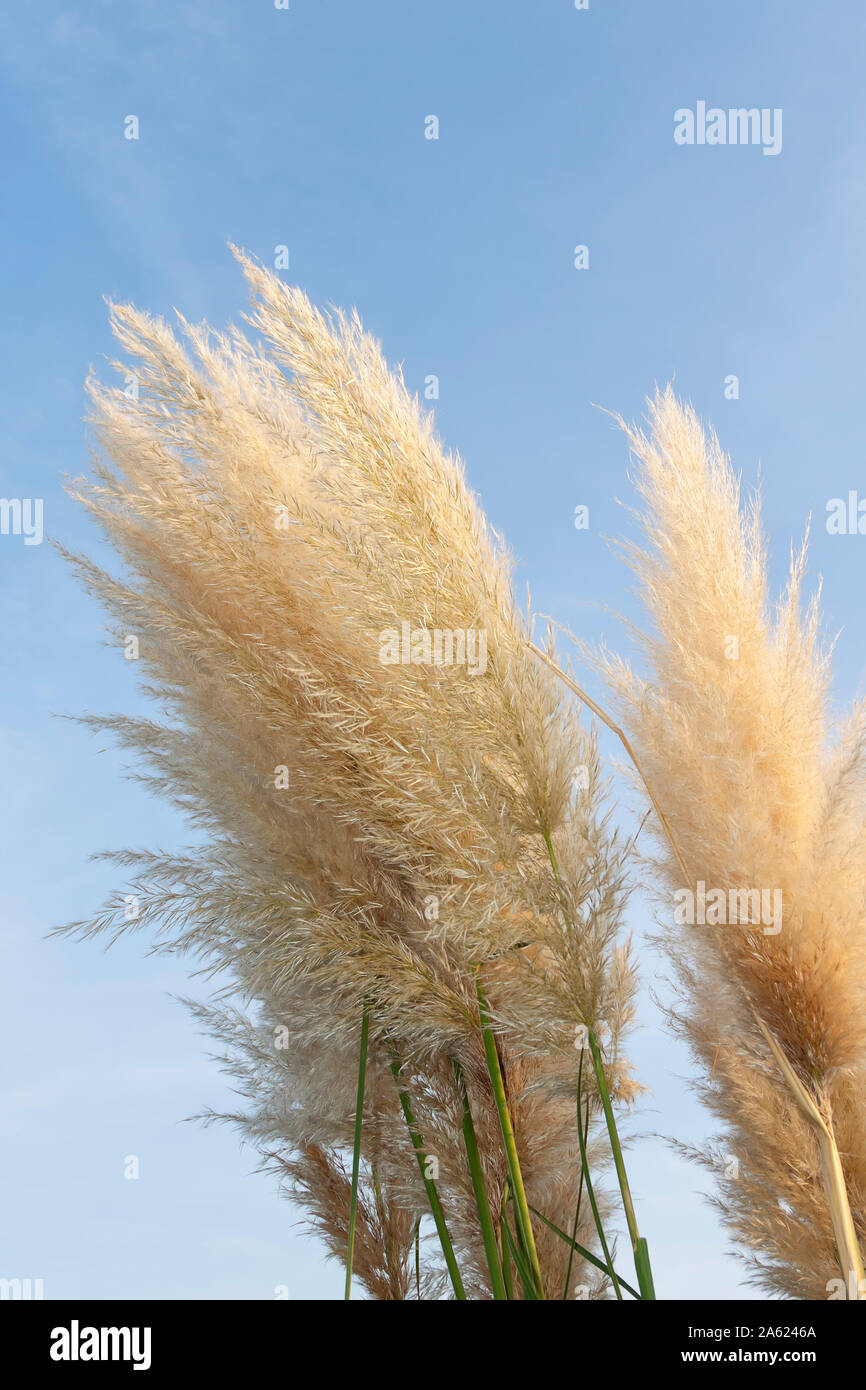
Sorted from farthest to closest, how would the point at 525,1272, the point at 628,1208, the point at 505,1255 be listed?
the point at 505,1255
the point at 525,1272
the point at 628,1208

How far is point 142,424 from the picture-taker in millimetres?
1854

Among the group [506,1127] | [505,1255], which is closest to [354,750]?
[506,1127]

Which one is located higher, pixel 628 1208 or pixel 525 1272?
pixel 628 1208

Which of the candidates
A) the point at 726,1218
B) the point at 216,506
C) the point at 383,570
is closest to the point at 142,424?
the point at 216,506

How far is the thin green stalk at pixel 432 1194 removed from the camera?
1644mm

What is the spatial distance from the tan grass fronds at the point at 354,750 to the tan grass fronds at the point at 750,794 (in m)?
0.23

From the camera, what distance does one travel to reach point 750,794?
171cm

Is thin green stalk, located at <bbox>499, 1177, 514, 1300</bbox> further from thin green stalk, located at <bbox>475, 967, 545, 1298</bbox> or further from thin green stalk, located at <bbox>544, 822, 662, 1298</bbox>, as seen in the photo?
thin green stalk, located at <bbox>544, 822, 662, 1298</bbox>

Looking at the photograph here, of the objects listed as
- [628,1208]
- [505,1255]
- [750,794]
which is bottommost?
[505,1255]

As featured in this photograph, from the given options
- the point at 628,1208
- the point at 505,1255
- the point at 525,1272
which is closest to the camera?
the point at 628,1208

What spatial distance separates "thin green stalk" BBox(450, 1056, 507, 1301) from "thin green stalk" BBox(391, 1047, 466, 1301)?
5 cm

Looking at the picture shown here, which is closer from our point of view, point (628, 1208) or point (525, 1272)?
point (628, 1208)

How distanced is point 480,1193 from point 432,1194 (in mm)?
107

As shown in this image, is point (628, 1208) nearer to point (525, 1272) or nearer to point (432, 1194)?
point (525, 1272)
